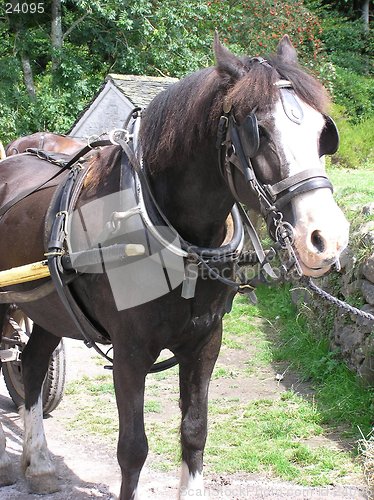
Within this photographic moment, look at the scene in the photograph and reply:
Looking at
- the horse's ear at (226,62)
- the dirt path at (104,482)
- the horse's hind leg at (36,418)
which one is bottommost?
the dirt path at (104,482)

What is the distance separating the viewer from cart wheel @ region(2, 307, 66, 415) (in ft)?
15.0

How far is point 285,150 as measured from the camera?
2.18 meters

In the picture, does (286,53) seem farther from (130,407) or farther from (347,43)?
(347,43)

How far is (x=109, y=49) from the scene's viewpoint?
15852 mm

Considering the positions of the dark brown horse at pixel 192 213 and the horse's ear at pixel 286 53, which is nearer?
the dark brown horse at pixel 192 213

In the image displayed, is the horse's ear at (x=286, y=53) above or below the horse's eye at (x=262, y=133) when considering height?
above

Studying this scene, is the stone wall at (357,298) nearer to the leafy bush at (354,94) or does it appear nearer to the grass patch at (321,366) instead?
the grass patch at (321,366)

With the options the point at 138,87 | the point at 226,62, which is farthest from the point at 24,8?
the point at 226,62

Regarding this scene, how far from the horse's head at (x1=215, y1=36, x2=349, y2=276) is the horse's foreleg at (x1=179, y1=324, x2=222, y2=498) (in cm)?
96

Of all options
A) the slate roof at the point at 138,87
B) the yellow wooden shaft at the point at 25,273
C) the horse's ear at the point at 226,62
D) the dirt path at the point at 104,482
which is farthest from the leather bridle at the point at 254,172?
the slate roof at the point at 138,87

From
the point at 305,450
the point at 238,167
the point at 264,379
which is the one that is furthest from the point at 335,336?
the point at 238,167

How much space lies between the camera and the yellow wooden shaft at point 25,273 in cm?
311

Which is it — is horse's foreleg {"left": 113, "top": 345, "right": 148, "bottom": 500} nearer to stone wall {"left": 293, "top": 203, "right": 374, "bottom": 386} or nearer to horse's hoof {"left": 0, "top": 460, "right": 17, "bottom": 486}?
horse's hoof {"left": 0, "top": 460, "right": 17, "bottom": 486}

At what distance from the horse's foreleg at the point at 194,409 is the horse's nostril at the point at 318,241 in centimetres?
105
